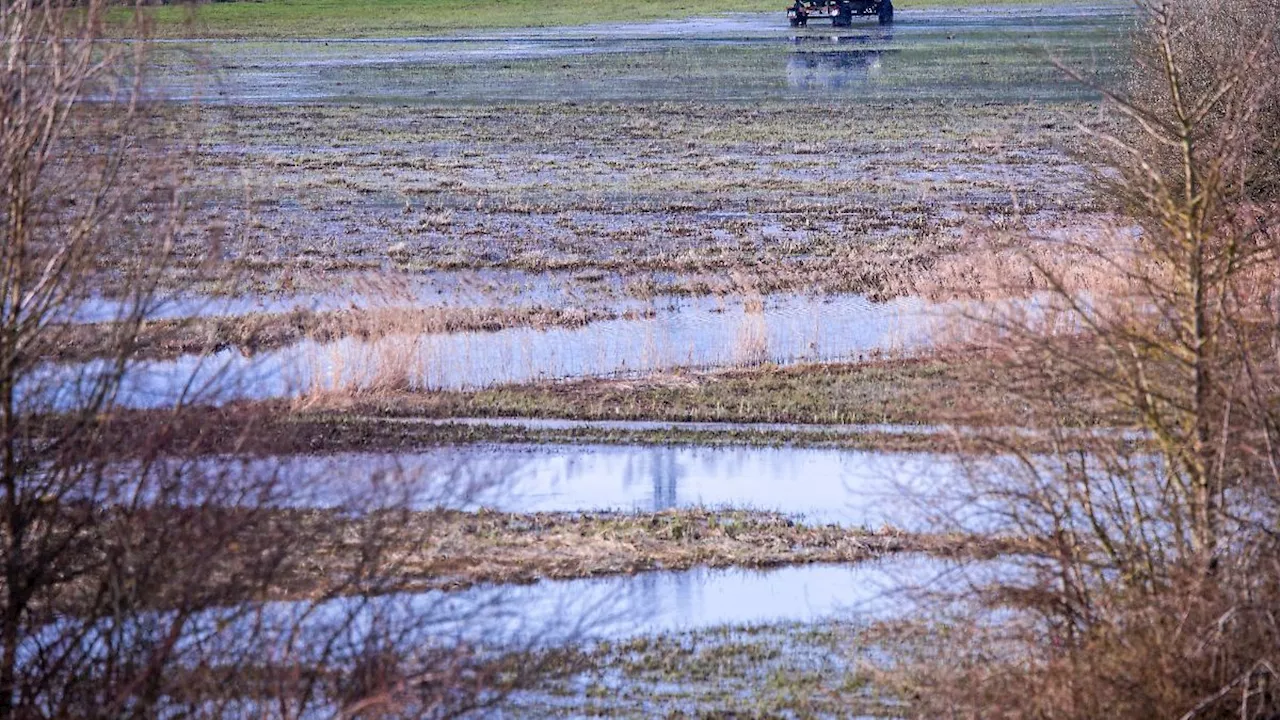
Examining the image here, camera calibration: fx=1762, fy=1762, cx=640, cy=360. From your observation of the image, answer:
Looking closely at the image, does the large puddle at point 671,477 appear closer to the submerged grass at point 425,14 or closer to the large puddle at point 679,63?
the large puddle at point 679,63

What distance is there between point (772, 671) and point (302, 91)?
63.3m

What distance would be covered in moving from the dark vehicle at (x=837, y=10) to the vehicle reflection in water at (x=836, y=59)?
20.4 ft

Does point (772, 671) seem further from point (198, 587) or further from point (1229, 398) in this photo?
point (198, 587)

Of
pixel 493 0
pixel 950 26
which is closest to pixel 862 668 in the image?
pixel 950 26

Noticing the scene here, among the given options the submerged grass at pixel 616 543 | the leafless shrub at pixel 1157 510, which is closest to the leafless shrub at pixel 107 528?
the leafless shrub at pixel 1157 510

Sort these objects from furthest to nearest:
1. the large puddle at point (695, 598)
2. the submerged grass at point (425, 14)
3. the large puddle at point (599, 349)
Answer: the submerged grass at point (425, 14), the large puddle at point (599, 349), the large puddle at point (695, 598)

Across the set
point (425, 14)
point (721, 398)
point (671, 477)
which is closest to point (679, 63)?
point (425, 14)

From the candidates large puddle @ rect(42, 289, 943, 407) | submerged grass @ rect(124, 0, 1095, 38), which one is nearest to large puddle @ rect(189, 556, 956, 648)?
large puddle @ rect(42, 289, 943, 407)

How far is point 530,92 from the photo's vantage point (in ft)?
240

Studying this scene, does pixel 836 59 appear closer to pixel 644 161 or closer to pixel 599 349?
pixel 644 161

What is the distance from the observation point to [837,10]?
4437 inches

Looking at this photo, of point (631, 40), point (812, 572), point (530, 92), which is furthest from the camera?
point (631, 40)

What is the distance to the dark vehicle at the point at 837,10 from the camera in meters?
112

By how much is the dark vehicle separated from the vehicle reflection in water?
20.4 feet
